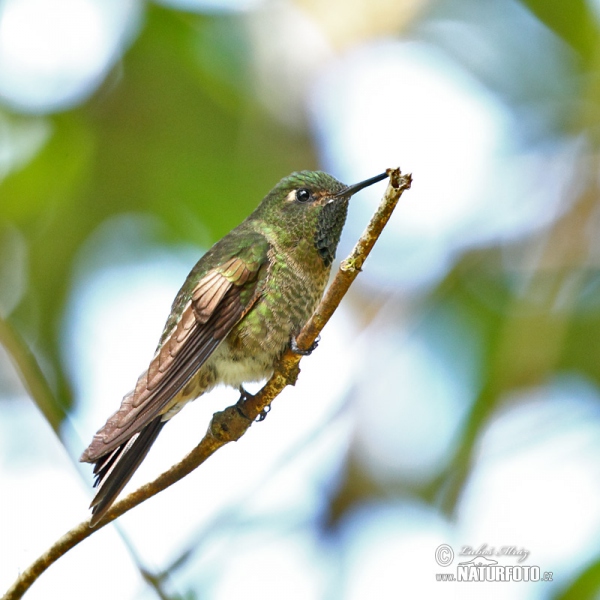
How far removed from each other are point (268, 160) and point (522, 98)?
2253 millimetres

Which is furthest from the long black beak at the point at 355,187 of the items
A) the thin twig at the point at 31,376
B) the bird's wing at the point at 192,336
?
the thin twig at the point at 31,376

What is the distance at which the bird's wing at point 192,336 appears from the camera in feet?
10.4

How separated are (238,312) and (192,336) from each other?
10.2 inches

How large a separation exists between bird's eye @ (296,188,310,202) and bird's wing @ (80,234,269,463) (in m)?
0.34

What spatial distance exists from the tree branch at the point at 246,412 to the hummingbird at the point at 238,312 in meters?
0.24

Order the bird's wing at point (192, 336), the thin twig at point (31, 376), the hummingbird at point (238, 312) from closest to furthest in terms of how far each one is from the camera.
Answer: the bird's wing at point (192, 336) < the hummingbird at point (238, 312) < the thin twig at point (31, 376)

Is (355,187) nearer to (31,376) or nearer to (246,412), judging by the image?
(246,412)

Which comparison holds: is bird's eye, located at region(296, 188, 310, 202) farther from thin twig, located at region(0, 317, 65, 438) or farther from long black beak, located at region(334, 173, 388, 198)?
thin twig, located at region(0, 317, 65, 438)

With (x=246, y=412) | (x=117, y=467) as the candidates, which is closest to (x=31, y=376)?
(x=117, y=467)

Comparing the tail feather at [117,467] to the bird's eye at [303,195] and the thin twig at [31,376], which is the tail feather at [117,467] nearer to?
the thin twig at [31,376]

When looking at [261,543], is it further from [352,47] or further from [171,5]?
[171,5]

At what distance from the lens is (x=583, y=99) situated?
6559mm

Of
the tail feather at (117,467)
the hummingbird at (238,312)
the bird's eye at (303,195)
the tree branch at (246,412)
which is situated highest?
the bird's eye at (303,195)

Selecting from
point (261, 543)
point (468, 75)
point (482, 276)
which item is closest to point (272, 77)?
point (468, 75)
